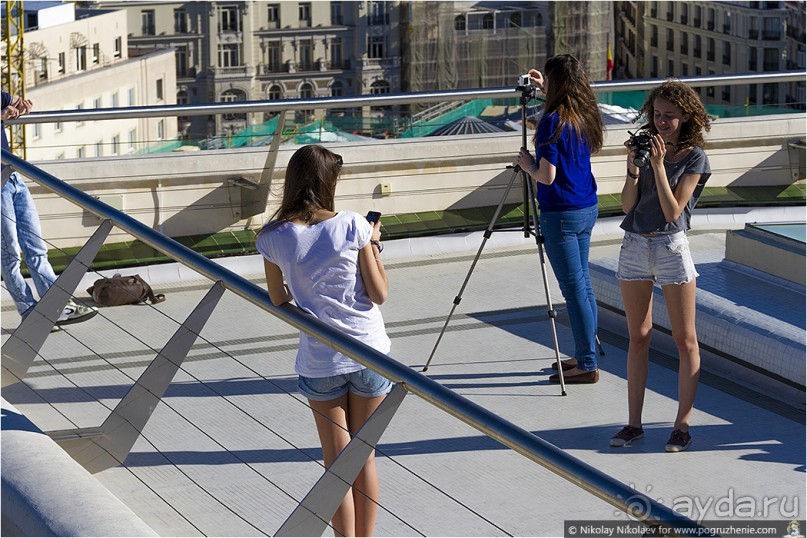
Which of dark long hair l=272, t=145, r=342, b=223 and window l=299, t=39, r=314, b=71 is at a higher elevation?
window l=299, t=39, r=314, b=71

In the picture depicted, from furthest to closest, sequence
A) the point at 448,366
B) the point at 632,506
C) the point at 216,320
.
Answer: the point at 216,320, the point at 448,366, the point at 632,506

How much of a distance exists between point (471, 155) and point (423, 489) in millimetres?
4676

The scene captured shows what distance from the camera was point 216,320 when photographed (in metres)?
7.81

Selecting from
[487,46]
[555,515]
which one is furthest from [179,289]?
[487,46]

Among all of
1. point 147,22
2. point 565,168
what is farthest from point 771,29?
point 565,168

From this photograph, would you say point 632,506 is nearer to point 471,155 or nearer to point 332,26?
point 471,155

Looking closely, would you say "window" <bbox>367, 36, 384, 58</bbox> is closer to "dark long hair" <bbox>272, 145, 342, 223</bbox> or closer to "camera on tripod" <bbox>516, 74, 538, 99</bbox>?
"camera on tripod" <bbox>516, 74, 538, 99</bbox>

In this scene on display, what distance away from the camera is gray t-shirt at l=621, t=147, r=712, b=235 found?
19.0ft

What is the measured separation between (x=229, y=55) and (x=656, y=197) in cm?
9905

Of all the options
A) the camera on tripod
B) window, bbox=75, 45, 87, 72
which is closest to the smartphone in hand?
the camera on tripod

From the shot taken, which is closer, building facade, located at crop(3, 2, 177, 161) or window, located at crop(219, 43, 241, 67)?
building facade, located at crop(3, 2, 177, 161)

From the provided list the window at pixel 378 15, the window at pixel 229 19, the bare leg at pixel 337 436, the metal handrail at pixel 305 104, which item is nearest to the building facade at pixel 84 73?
the window at pixel 229 19

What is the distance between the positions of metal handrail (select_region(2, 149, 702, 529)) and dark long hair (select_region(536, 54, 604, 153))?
2.24 metres

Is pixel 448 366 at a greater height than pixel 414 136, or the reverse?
pixel 414 136
